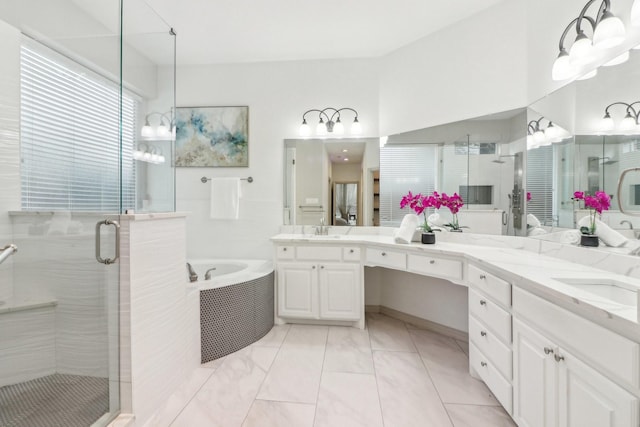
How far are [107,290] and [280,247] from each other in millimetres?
1388

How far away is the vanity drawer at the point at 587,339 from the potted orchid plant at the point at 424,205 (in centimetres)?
108

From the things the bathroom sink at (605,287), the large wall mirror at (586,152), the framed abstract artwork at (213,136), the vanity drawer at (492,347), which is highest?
the framed abstract artwork at (213,136)

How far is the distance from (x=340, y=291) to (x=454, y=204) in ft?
4.05

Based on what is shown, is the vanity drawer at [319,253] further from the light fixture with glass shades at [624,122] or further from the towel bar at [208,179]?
the light fixture with glass shades at [624,122]

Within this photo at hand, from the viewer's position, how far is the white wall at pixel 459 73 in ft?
6.88

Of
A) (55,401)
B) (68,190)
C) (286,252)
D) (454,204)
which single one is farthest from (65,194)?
(454,204)

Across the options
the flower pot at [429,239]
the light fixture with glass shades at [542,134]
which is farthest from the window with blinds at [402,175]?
the light fixture with glass shades at [542,134]

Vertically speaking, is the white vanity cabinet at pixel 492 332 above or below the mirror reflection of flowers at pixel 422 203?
below

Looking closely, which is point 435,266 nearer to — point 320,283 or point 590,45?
point 320,283

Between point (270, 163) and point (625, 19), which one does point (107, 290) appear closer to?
point (270, 163)

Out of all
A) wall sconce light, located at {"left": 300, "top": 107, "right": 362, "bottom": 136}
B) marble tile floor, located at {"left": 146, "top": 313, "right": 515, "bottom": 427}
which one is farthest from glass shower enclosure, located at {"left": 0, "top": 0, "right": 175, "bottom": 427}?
wall sconce light, located at {"left": 300, "top": 107, "right": 362, "bottom": 136}

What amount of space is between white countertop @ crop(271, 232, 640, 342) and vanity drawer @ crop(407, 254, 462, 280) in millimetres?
49

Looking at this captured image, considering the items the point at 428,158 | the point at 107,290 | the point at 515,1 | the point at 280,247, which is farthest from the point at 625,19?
the point at 107,290

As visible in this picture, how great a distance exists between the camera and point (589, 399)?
2.91 feet
